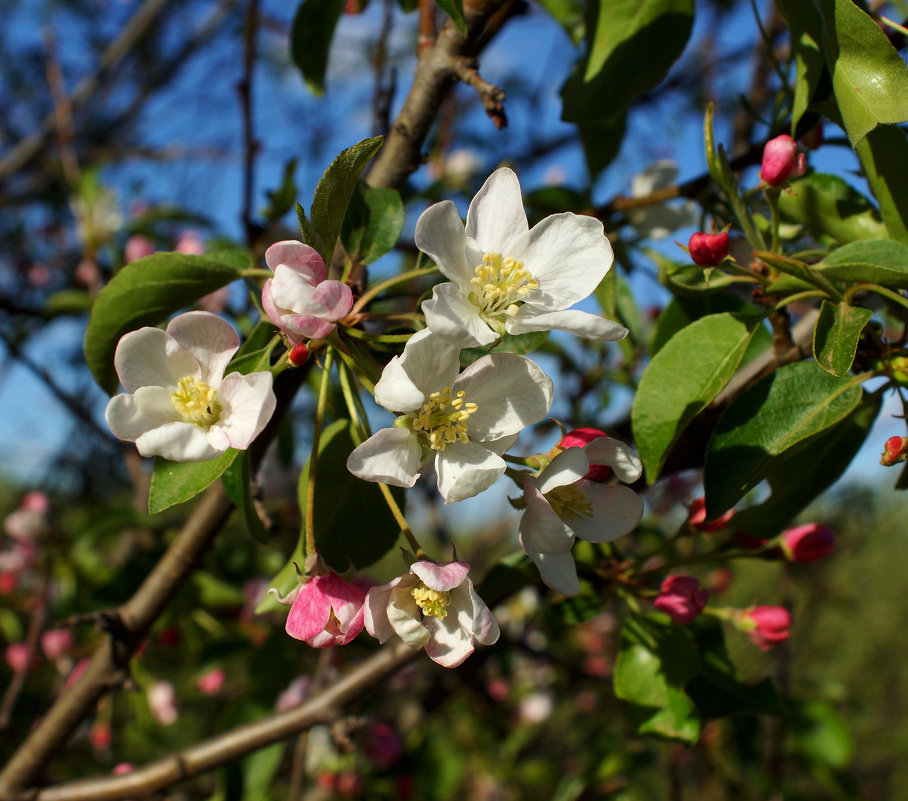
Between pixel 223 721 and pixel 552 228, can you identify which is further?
pixel 223 721

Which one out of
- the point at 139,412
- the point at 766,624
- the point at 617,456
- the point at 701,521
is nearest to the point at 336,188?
the point at 139,412

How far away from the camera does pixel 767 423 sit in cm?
80

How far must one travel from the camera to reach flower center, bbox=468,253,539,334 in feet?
2.47

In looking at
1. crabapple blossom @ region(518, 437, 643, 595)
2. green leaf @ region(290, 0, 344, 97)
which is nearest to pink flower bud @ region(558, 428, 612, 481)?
crabapple blossom @ region(518, 437, 643, 595)

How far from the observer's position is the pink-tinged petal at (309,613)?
735 mm

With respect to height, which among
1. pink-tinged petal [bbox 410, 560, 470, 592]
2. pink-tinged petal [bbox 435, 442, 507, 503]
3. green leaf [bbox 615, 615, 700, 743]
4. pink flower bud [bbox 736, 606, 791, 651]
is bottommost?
pink flower bud [bbox 736, 606, 791, 651]

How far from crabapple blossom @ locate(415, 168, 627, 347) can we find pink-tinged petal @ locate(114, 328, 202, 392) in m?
0.28

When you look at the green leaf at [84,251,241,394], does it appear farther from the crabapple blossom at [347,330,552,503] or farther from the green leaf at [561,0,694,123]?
the green leaf at [561,0,694,123]

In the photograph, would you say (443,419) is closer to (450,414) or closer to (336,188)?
(450,414)

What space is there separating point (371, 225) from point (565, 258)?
249 mm

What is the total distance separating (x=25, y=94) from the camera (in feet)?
16.3

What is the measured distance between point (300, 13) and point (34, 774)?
4.43 ft

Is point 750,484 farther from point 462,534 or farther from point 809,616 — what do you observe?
point 462,534

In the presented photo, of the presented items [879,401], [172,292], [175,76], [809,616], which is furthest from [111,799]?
[175,76]
